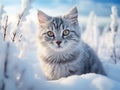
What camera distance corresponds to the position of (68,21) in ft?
14.7

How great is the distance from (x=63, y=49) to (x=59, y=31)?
0.25m

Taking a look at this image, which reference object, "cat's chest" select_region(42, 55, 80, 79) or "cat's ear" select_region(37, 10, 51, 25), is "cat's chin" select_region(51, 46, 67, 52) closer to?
"cat's chest" select_region(42, 55, 80, 79)

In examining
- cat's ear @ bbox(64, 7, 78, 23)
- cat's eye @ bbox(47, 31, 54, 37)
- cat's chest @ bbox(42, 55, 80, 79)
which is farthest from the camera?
cat's ear @ bbox(64, 7, 78, 23)

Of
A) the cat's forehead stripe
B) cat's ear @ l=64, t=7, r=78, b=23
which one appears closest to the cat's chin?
the cat's forehead stripe

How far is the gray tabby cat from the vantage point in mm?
4168

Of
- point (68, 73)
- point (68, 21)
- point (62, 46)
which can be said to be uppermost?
point (68, 21)

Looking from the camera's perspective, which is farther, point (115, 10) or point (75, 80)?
point (115, 10)

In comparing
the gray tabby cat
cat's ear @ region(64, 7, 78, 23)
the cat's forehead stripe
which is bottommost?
the gray tabby cat

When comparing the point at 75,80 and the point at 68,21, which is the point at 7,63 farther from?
the point at 68,21

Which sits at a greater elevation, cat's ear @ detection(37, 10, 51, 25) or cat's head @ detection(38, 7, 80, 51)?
cat's ear @ detection(37, 10, 51, 25)

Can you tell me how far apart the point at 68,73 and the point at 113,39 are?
6.51 ft

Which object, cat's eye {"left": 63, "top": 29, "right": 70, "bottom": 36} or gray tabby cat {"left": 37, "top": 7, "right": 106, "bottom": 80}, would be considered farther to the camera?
cat's eye {"left": 63, "top": 29, "right": 70, "bottom": 36}

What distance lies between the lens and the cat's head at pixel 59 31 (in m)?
4.24

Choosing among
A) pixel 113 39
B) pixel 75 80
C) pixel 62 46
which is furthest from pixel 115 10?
pixel 75 80
